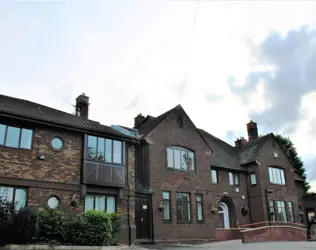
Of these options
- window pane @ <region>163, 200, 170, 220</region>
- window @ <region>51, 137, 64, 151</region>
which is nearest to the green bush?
window @ <region>51, 137, 64, 151</region>

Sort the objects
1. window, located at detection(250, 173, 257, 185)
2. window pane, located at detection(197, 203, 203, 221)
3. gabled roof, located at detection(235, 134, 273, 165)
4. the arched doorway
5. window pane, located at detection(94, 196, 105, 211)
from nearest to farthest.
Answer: window pane, located at detection(94, 196, 105, 211) < window pane, located at detection(197, 203, 203, 221) < the arched doorway < window, located at detection(250, 173, 257, 185) < gabled roof, located at detection(235, 134, 273, 165)

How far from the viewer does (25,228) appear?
13.7 metres

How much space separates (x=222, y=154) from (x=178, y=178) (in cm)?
866

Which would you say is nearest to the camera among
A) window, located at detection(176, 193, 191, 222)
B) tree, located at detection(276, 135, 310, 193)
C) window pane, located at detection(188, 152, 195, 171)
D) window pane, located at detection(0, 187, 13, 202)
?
window pane, located at detection(0, 187, 13, 202)

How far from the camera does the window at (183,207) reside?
74.0ft

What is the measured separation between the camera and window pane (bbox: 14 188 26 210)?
621 inches

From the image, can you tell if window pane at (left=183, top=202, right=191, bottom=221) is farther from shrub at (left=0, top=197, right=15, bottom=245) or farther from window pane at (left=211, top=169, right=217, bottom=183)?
shrub at (left=0, top=197, right=15, bottom=245)

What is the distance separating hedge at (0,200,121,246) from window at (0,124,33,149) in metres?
2.83

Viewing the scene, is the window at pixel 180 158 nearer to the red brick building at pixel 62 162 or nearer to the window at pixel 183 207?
the window at pixel 183 207

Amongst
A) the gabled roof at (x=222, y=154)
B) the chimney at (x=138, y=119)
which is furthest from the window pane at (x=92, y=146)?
the gabled roof at (x=222, y=154)

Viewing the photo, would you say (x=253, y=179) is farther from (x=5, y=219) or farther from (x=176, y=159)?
(x=5, y=219)

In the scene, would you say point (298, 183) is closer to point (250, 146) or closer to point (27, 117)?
point (250, 146)

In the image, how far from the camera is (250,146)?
108ft

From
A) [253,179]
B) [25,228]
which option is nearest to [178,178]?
[253,179]
